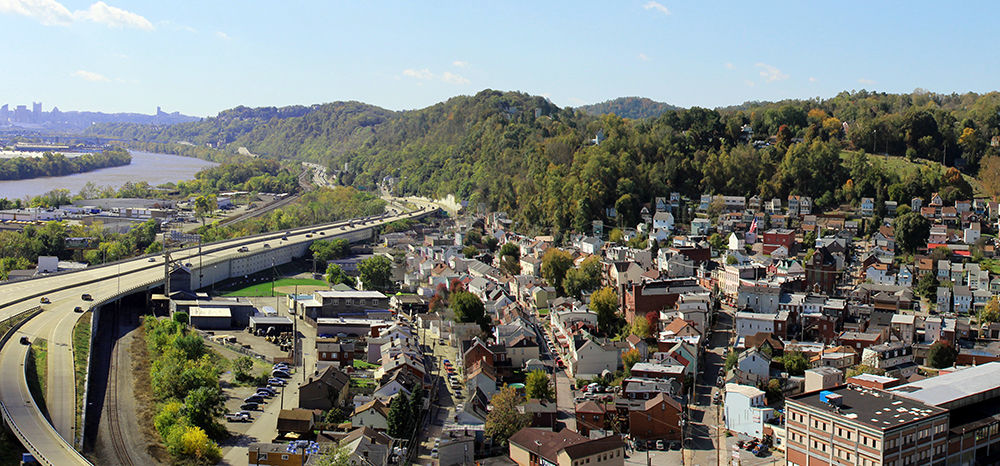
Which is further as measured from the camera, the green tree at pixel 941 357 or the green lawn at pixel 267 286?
the green lawn at pixel 267 286

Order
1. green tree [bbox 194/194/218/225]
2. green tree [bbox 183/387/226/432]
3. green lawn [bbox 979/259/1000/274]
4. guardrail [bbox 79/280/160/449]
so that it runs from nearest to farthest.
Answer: guardrail [bbox 79/280/160/449] < green tree [bbox 183/387/226/432] < green lawn [bbox 979/259/1000/274] < green tree [bbox 194/194/218/225]

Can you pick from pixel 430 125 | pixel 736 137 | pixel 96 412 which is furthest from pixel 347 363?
pixel 430 125

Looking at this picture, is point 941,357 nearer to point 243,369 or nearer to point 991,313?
point 991,313

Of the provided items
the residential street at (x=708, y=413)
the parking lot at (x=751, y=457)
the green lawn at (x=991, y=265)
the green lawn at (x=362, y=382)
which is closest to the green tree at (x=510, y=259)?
the residential street at (x=708, y=413)

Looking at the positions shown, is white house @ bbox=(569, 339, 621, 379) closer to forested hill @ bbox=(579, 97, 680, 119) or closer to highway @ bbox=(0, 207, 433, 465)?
highway @ bbox=(0, 207, 433, 465)

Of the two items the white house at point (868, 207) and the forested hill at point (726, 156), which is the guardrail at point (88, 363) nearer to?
the forested hill at point (726, 156)

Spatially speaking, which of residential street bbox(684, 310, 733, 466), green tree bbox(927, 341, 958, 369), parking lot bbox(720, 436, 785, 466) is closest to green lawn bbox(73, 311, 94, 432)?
residential street bbox(684, 310, 733, 466)
